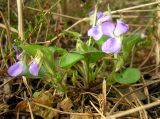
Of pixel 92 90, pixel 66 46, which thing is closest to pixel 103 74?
pixel 92 90

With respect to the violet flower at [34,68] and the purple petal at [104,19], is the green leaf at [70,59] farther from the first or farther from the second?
the purple petal at [104,19]

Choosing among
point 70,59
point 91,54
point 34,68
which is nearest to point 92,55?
point 91,54

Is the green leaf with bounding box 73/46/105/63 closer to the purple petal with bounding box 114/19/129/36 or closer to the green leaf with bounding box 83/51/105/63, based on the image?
the green leaf with bounding box 83/51/105/63

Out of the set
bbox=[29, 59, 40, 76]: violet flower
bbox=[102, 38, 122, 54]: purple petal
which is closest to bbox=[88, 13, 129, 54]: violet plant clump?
bbox=[102, 38, 122, 54]: purple petal

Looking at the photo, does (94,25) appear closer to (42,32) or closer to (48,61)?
(48,61)

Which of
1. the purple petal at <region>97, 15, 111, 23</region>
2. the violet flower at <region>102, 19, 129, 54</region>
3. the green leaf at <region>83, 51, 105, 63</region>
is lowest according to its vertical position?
the green leaf at <region>83, 51, 105, 63</region>
